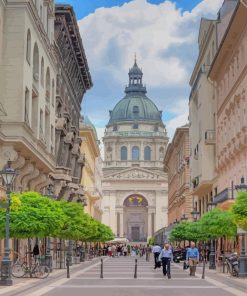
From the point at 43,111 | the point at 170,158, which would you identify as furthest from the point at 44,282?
the point at 170,158

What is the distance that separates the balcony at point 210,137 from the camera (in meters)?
65.1

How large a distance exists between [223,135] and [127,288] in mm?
32577

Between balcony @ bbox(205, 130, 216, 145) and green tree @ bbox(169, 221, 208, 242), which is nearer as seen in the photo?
green tree @ bbox(169, 221, 208, 242)

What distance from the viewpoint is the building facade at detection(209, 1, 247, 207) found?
4656 cm

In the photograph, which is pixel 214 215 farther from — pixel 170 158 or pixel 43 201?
pixel 170 158

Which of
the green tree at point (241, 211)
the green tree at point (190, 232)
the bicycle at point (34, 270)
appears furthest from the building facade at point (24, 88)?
the green tree at point (241, 211)

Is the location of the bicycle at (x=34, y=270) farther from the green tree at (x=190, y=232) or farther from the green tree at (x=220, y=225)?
the green tree at (x=190, y=232)

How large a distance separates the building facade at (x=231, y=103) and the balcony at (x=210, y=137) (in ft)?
8.00

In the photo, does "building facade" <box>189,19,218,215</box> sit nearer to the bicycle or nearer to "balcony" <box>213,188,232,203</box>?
"balcony" <box>213,188,232,203</box>

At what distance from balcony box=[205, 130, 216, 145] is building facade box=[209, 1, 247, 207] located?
244 cm

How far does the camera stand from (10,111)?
40.1 metres

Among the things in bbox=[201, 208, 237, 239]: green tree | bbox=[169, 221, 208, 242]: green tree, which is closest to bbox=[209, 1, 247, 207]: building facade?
bbox=[169, 221, 208, 242]: green tree

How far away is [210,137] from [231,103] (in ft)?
43.3

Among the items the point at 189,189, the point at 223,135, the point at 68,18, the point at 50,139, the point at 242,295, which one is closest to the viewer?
the point at 242,295
